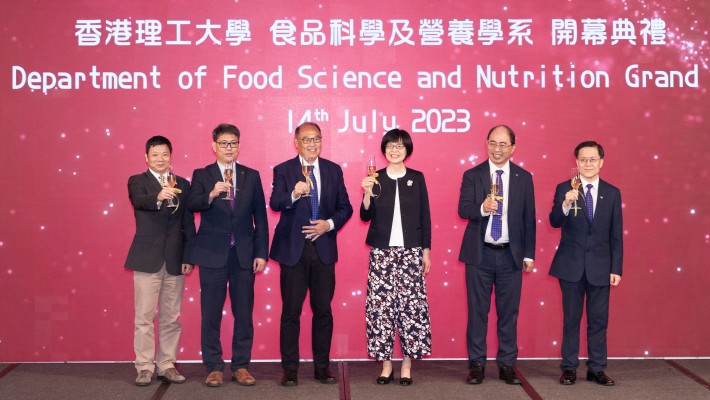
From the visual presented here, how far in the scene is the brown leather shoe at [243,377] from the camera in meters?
4.71

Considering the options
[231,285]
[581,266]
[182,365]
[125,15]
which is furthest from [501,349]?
[125,15]

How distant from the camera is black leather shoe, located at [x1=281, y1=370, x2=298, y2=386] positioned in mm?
4684

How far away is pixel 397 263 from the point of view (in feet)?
15.2

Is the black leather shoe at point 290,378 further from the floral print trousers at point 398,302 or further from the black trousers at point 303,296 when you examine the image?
the floral print trousers at point 398,302

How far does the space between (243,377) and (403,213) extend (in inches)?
58.2

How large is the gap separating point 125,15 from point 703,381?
15.8 ft

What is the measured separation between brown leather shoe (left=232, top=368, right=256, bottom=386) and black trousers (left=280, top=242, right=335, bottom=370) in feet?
0.79

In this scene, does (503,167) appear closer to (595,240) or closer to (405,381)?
(595,240)

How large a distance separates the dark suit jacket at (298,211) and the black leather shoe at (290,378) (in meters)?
0.73

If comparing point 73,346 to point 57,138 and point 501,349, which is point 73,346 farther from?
point 501,349

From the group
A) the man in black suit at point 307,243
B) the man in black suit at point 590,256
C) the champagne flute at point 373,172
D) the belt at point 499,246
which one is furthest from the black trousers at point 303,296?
the man in black suit at point 590,256

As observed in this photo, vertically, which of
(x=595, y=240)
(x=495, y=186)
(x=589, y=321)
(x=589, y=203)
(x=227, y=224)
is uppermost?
(x=495, y=186)

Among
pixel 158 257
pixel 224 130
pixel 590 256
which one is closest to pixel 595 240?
pixel 590 256

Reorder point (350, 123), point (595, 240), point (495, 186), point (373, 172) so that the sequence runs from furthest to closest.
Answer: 1. point (350, 123)
2. point (595, 240)
3. point (495, 186)
4. point (373, 172)
